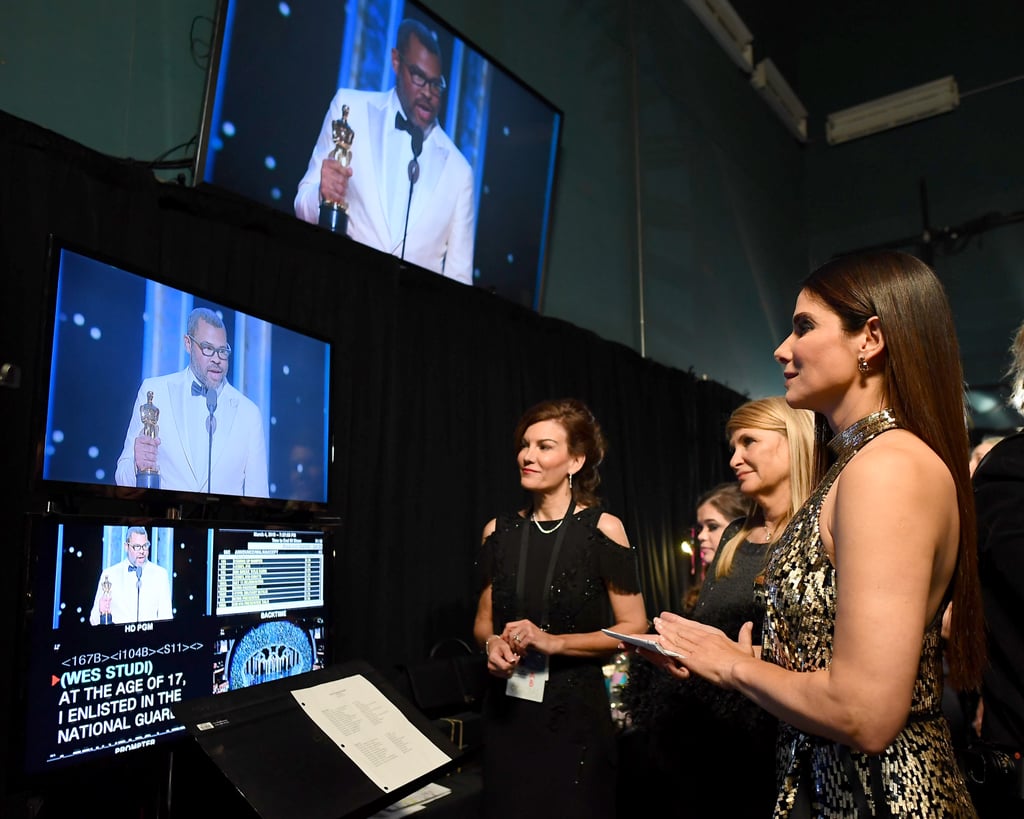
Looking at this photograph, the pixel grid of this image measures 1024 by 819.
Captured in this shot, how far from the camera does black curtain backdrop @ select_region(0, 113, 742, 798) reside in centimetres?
204

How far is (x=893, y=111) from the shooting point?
7.99m

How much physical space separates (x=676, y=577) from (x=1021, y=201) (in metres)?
5.43

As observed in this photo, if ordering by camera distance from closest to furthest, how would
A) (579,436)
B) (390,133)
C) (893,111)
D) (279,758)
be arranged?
(279,758)
(579,436)
(390,133)
(893,111)

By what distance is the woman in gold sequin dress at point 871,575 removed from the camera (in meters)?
0.96

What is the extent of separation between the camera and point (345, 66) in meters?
3.22

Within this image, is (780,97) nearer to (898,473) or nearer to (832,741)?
(898,473)

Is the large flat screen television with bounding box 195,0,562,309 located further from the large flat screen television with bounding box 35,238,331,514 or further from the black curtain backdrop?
the large flat screen television with bounding box 35,238,331,514

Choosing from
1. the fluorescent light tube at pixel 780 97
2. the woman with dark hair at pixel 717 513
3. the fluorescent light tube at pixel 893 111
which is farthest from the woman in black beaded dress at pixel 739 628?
the fluorescent light tube at pixel 893 111

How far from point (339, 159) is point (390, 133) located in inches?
15.0

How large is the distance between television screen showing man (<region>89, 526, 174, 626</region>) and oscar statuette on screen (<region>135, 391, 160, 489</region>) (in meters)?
0.15

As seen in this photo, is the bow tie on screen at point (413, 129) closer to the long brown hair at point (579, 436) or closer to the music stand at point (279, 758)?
the long brown hair at point (579, 436)

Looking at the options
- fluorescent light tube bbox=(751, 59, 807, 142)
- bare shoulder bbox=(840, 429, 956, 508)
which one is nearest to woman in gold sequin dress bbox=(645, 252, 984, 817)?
bare shoulder bbox=(840, 429, 956, 508)

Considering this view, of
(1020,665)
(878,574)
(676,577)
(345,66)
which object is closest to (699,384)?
(676,577)

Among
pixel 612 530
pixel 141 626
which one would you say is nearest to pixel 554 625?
pixel 612 530
